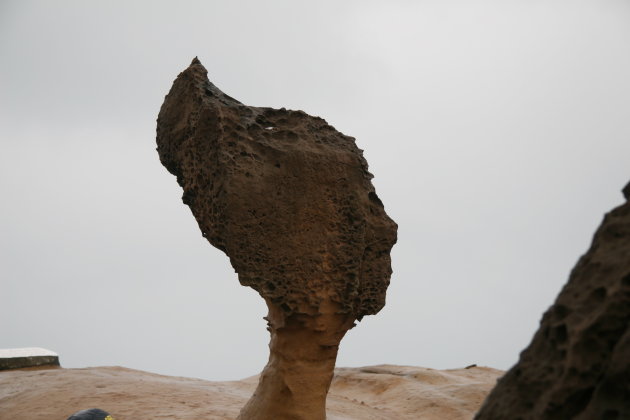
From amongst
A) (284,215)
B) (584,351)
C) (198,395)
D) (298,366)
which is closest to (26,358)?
(198,395)

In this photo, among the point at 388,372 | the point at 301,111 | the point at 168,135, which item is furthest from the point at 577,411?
the point at 388,372

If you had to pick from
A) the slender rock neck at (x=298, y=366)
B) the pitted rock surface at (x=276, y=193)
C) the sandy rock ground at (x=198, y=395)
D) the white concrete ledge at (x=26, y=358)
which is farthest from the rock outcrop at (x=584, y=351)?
the white concrete ledge at (x=26, y=358)

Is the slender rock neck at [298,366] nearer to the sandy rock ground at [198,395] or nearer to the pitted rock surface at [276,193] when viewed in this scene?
the pitted rock surface at [276,193]

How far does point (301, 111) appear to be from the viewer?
4805 mm

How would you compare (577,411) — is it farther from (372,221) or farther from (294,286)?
(372,221)

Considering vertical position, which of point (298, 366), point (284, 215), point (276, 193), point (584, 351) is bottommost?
point (584, 351)

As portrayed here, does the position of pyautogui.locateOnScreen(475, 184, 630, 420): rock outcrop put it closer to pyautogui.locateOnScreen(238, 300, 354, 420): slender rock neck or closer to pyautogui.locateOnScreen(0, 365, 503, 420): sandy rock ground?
pyautogui.locateOnScreen(238, 300, 354, 420): slender rock neck

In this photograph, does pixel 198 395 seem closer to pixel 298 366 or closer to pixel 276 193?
pixel 298 366

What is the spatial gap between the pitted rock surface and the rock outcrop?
2.91 metres

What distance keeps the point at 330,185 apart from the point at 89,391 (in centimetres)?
432

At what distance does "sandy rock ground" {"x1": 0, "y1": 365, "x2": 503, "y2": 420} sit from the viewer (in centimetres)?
591

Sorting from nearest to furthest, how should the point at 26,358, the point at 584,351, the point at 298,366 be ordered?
the point at 584,351
the point at 298,366
the point at 26,358

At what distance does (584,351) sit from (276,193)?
3.20m

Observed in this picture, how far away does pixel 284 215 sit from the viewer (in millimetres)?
4406
